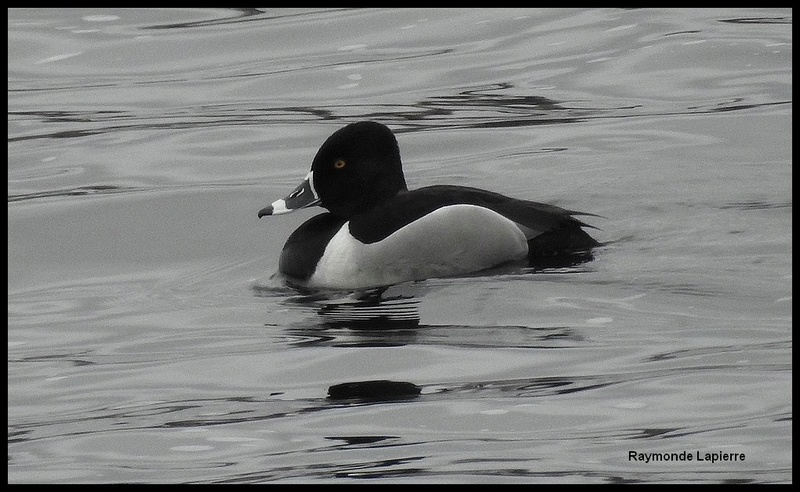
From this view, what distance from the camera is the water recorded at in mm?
6086

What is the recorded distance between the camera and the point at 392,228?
860 centimetres

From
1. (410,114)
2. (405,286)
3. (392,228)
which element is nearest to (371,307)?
(405,286)

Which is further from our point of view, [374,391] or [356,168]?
[356,168]

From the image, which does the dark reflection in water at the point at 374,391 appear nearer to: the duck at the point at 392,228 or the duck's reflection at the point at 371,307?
the duck's reflection at the point at 371,307

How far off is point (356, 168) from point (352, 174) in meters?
0.04

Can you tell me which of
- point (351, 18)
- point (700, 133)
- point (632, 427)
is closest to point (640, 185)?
point (700, 133)

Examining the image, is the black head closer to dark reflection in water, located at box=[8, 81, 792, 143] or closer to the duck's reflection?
the duck's reflection

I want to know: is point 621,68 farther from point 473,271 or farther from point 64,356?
point 64,356

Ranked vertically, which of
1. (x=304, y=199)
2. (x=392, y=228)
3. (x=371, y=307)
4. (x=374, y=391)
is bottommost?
(x=374, y=391)

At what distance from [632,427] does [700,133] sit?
7135 mm

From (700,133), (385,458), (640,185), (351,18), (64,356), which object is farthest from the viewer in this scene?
(351,18)

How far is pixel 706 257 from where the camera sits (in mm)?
8906

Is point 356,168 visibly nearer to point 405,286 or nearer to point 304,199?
point 304,199
